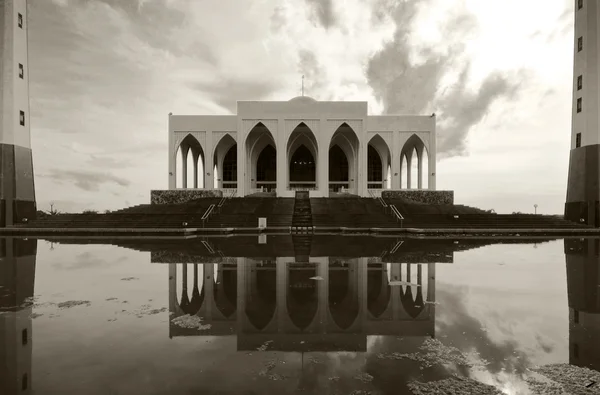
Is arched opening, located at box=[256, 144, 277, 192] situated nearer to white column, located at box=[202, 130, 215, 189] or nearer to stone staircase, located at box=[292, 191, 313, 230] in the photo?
white column, located at box=[202, 130, 215, 189]

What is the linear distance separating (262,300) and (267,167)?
124 ft

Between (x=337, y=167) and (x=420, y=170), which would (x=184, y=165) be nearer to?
(x=337, y=167)

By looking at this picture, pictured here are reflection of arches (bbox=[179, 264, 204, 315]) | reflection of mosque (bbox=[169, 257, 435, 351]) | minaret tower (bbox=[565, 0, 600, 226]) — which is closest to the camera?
reflection of mosque (bbox=[169, 257, 435, 351])

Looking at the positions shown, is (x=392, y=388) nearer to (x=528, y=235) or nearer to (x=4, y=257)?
(x=4, y=257)

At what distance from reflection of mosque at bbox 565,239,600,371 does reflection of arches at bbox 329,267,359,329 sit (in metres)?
2.77

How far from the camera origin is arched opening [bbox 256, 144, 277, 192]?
4353cm

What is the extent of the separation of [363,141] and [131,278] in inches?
1096

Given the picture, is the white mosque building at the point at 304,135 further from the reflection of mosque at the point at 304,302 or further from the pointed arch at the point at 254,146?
the reflection of mosque at the point at 304,302

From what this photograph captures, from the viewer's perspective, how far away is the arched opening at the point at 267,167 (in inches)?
1714

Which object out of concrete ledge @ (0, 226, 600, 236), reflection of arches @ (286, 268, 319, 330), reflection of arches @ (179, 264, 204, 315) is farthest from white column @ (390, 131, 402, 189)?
reflection of arches @ (179, 264, 204, 315)

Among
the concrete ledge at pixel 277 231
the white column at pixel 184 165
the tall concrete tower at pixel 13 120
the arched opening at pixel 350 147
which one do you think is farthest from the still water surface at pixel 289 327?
the white column at pixel 184 165

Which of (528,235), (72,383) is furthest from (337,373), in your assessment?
(528,235)

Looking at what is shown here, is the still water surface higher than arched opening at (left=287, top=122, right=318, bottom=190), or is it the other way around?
arched opening at (left=287, top=122, right=318, bottom=190)

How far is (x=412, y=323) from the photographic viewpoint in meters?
5.45
